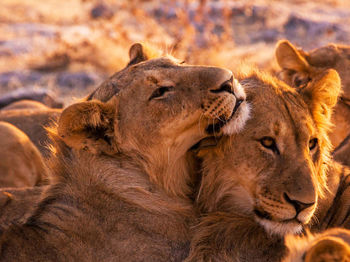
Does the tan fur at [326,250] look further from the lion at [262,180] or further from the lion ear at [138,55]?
the lion ear at [138,55]

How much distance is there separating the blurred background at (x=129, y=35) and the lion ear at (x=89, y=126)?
2.76 metres

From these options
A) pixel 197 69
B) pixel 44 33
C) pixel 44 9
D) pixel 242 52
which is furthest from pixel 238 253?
pixel 44 9

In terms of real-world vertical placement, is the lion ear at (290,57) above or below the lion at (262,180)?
above

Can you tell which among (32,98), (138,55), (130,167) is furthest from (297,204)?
(32,98)

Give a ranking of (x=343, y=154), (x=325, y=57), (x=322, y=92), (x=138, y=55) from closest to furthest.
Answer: (x=322, y=92) → (x=138, y=55) → (x=343, y=154) → (x=325, y=57)

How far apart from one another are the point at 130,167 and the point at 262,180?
73 cm

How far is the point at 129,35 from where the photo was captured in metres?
12.2

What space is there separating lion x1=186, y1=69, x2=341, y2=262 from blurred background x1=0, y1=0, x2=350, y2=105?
2704 millimetres

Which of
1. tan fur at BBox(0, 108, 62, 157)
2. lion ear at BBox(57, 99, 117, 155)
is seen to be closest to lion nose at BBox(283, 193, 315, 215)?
lion ear at BBox(57, 99, 117, 155)

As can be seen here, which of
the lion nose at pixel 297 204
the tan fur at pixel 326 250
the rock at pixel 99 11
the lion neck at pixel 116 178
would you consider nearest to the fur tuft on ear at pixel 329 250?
the tan fur at pixel 326 250

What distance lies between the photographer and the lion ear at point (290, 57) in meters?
4.43

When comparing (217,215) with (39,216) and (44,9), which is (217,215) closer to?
(39,216)

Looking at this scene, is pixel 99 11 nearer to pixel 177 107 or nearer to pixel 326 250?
pixel 177 107

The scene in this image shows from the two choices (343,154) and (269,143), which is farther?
(343,154)
